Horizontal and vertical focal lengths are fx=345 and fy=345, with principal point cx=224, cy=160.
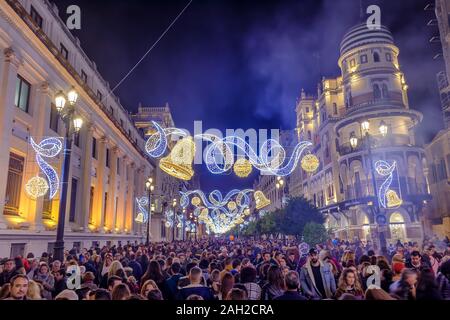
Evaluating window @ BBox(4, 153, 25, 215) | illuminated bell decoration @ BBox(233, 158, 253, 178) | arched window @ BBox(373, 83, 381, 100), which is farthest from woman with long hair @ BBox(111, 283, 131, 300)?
A: arched window @ BBox(373, 83, 381, 100)

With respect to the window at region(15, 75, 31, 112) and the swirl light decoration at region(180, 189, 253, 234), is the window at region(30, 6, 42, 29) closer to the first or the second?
the window at region(15, 75, 31, 112)

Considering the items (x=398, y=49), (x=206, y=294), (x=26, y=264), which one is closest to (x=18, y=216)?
(x=26, y=264)

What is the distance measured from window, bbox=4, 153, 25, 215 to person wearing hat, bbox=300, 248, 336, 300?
15.9 m

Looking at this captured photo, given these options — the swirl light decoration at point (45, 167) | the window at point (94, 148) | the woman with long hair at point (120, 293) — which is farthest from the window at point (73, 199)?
the woman with long hair at point (120, 293)

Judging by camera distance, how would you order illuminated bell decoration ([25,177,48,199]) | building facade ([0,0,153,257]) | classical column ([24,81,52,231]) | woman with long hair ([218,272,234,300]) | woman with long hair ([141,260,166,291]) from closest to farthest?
woman with long hair ([218,272,234,300]), woman with long hair ([141,260,166,291]), illuminated bell decoration ([25,177,48,199]), building facade ([0,0,153,257]), classical column ([24,81,52,231])

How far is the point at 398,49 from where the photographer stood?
43875 millimetres

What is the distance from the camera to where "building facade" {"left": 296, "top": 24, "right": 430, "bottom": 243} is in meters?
37.8

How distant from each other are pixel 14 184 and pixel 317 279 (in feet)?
→ 56.2

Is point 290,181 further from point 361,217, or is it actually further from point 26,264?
point 26,264

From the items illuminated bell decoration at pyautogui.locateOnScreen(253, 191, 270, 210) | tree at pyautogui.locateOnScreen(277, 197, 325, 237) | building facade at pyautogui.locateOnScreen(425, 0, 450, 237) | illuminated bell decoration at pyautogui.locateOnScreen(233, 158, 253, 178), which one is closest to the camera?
illuminated bell decoration at pyautogui.locateOnScreen(233, 158, 253, 178)

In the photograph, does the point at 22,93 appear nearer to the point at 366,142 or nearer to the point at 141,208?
the point at 141,208

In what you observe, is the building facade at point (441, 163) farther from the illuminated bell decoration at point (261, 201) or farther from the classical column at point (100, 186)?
the classical column at point (100, 186)

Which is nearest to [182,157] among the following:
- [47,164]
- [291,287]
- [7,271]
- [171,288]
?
[47,164]
